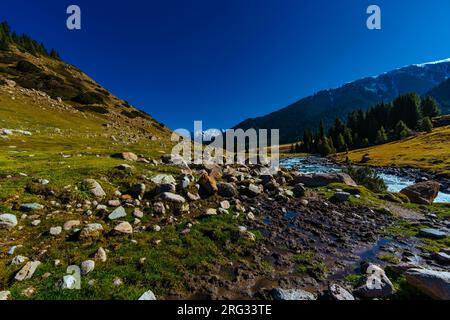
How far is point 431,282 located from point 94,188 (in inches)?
598

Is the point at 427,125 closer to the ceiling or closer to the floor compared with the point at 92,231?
closer to the ceiling

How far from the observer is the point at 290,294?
7773 millimetres

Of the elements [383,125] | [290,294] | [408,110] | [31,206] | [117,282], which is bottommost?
[290,294]

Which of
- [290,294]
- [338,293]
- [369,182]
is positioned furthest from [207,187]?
[369,182]

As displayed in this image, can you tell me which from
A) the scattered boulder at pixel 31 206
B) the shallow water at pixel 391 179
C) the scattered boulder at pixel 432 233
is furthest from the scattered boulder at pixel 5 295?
the shallow water at pixel 391 179

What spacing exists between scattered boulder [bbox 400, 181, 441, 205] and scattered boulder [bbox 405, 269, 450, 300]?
735 inches

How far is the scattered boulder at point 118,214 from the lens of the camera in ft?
37.0

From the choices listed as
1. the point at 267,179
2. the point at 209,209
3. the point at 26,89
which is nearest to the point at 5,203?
the point at 209,209

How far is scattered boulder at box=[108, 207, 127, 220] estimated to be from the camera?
444 inches

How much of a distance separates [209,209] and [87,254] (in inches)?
262

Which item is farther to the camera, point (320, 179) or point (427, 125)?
→ point (427, 125)

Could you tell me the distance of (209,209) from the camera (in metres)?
13.8

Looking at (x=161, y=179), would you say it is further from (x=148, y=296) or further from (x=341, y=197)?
(x=341, y=197)
